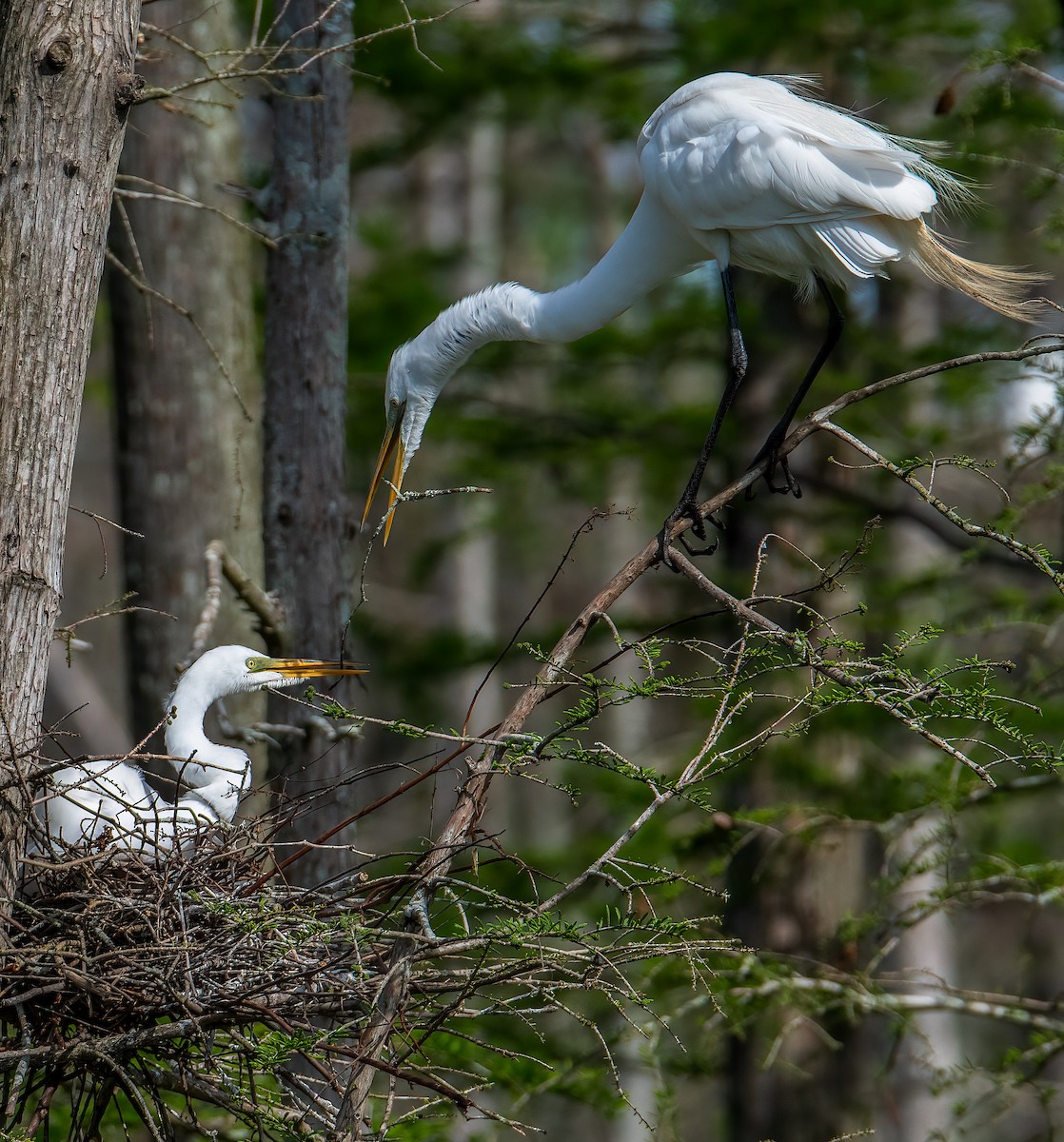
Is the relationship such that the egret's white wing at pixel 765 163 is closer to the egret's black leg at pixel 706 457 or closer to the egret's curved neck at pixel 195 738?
the egret's black leg at pixel 706 457

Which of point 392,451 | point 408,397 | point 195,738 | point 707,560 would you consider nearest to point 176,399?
point 392,451

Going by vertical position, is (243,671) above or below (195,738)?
above

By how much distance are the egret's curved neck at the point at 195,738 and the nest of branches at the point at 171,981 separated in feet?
2.43

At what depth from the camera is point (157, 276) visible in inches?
216

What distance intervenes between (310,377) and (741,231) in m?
1.43

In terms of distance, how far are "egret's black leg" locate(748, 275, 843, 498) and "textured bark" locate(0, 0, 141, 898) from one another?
1708mm

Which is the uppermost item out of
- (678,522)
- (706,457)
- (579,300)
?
(579,300)

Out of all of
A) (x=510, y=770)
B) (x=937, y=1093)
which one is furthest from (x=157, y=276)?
(x=937, y=1093)

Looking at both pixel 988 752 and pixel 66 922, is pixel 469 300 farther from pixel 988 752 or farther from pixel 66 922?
pixel 988 752

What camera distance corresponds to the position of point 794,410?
3.64m

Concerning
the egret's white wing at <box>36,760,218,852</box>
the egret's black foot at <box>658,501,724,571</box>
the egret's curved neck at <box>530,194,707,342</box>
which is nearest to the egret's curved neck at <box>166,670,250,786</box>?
the egret's white wing at <box>36,760,218,852</box>

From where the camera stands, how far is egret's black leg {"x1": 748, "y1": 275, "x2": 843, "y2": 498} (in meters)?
3.42

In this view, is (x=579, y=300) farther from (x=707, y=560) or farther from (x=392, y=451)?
(x=707, y=560)

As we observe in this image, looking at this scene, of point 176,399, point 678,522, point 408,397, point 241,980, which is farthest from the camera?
point 176,399
